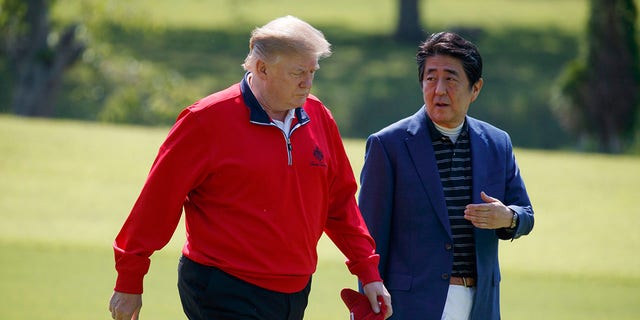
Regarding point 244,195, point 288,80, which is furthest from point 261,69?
point 244,195

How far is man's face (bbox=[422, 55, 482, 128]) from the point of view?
13.3 ft

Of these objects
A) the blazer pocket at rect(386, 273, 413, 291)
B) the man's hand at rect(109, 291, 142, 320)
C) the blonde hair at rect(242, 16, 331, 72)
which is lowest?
the blazer pocket at rect(386, 273, 413, 291)

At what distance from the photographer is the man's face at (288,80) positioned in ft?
12.0

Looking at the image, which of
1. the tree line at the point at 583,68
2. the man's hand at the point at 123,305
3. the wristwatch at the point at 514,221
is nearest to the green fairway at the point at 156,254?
the wristwatch at the point at 514,221

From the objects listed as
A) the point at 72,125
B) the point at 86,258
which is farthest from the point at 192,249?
the point at 72,125

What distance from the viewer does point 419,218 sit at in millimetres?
4027

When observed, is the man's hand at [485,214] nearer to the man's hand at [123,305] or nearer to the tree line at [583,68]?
the man's hand at [123,305]

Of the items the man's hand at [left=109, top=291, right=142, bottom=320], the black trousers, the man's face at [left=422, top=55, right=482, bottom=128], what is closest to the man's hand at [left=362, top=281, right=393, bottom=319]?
the black trousers

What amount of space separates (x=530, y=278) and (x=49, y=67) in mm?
15750

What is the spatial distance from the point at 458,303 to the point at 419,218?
326 mm

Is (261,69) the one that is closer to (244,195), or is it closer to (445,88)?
(244,195)

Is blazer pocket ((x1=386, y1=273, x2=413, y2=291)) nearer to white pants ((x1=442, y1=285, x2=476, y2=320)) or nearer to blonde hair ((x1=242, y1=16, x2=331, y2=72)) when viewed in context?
white pants ((x1=442, y1=285, x2=476, y2=320))

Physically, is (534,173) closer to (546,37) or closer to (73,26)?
(73,26)

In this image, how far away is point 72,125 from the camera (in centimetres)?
1538
